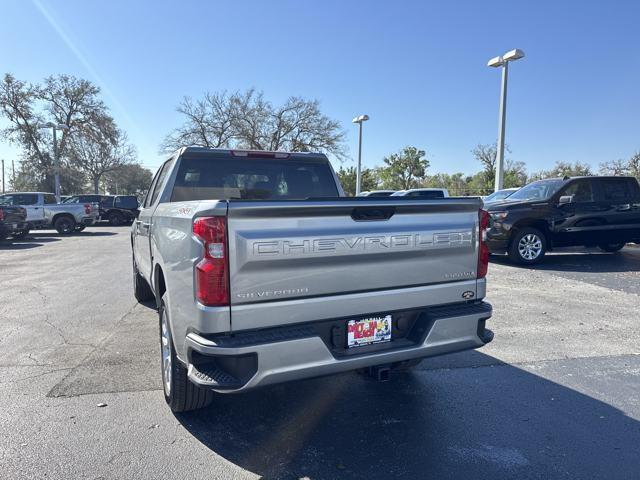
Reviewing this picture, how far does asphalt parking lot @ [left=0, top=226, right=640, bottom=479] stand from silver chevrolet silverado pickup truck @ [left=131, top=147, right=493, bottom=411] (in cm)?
45

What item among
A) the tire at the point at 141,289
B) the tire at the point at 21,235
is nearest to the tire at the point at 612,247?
the tire at the point at 141,289

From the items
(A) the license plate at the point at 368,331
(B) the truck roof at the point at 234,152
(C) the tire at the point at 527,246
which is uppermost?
(B) the truck roof at the point at 234,152

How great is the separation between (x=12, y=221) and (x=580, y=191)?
17964 millimetres

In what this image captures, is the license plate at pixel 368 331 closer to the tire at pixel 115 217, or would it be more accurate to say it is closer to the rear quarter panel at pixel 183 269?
the rear quarter panel at pixel 183 269

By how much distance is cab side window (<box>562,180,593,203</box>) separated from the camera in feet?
33.6

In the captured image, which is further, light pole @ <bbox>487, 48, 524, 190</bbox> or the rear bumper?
light pole @ <bbox>487, 48, 524, 190</bbox>

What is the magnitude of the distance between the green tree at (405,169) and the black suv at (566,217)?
5275cm

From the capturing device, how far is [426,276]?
3.07 meters

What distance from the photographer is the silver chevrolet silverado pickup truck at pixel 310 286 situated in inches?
97.2

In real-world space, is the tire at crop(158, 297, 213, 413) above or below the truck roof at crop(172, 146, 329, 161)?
below

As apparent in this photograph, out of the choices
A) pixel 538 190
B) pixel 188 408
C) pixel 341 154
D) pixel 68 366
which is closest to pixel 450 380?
pixel 188 408

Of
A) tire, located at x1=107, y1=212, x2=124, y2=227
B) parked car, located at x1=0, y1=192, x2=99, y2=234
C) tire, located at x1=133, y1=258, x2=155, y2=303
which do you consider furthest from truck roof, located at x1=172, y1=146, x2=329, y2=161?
tire, located at x1=107, y1=212, x2=124, y2=227

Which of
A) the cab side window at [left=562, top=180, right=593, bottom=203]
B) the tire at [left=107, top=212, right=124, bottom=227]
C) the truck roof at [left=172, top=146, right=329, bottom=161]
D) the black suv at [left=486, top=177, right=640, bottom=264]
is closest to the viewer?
the truck roof at [left=172, top=146, right=329, bottom=161]

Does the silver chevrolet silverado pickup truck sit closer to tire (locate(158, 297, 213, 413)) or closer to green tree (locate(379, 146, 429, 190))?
tire (locate(158, 297, 213, 413))
